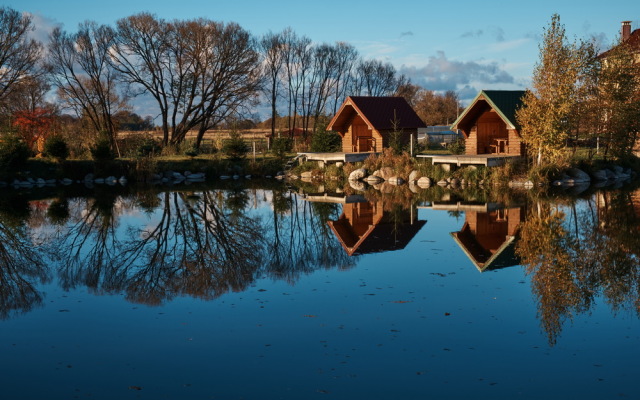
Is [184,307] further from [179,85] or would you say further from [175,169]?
[179,85]

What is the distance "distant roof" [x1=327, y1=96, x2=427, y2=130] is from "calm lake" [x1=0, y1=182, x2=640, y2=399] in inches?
671

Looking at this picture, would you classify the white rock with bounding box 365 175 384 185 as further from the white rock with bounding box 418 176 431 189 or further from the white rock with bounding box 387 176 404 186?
the white rock with bounding box 418 176 431 189

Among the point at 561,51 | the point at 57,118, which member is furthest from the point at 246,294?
the point at 57,118

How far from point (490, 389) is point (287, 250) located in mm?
7870

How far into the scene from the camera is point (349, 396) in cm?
602

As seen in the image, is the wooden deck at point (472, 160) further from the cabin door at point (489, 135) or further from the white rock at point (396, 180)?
the cabin door at point (489, 135)

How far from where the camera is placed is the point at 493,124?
1227 inches

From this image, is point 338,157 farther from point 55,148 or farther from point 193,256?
point 193,256

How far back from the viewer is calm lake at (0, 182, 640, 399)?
642 centimetres

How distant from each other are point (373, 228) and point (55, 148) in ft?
79.7

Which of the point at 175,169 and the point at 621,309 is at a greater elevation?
the point at 175,169

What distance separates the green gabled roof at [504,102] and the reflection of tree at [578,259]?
10.5 m

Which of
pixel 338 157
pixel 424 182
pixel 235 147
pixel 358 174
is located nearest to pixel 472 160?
pixel 424 182

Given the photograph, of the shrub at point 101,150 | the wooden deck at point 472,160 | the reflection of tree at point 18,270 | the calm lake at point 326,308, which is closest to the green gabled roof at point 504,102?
the wooden deck at point 472,160
